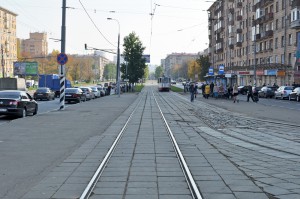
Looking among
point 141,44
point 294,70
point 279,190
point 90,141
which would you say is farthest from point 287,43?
point 279,190

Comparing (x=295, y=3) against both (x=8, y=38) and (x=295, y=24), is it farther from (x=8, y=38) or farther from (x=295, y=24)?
(x=8, y=38)

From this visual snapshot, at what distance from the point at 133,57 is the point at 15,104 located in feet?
194

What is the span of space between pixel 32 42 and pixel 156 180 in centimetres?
14982

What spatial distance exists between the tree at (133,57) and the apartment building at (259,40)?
15.9m

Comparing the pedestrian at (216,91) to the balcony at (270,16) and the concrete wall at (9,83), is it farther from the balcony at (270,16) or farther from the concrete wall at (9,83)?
the balcony at (270,16)

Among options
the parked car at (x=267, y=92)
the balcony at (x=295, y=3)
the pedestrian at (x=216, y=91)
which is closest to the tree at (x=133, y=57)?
the balcony at (x=295, y=3)

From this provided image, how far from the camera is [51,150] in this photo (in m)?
10.1

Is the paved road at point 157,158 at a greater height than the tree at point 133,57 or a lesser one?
lesser

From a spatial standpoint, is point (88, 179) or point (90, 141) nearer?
point (88, 179)

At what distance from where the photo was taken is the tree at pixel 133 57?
253 ft

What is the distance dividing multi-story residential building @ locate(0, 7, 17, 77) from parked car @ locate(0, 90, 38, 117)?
72243mm

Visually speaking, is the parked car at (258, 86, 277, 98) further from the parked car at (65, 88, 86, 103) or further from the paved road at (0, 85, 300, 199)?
the paved road at (0, 85, 300, 199)

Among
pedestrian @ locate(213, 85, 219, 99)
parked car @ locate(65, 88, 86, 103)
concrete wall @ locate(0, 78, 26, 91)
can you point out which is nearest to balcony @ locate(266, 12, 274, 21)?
pedestrian @ locate(213, 85, 219, 99)

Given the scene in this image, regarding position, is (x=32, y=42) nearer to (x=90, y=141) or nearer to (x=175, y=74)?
(x=175, y=74)
